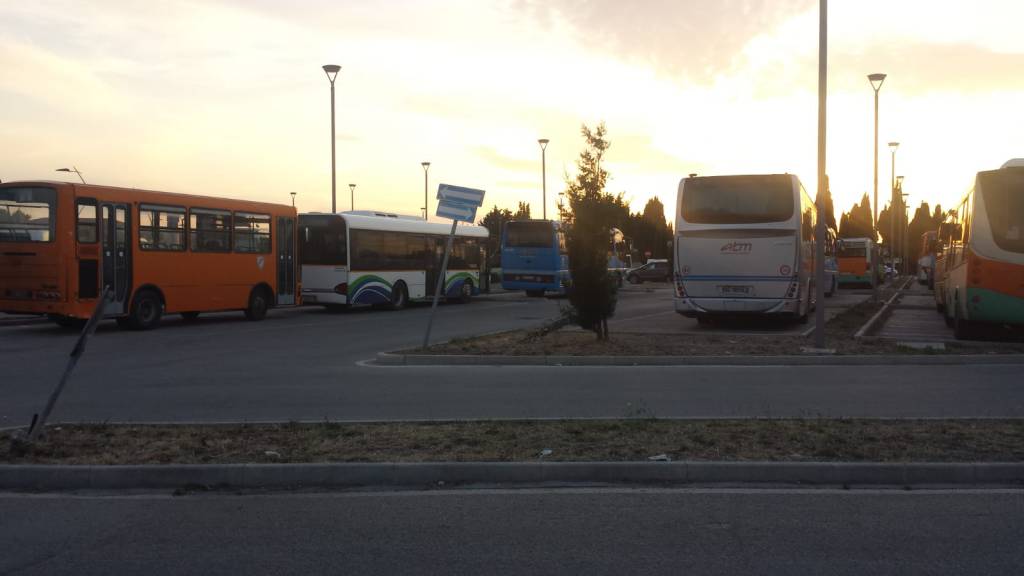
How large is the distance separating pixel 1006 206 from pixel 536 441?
12892 millimetres

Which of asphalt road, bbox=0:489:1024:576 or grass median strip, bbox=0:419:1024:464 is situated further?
grass median strip, bbox=0:419:1024:464

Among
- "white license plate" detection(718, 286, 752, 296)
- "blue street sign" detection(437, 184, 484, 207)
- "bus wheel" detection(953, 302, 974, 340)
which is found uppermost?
"blue street sign" detection(437, 184, 484, 207)

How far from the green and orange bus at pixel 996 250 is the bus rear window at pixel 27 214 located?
720 inches

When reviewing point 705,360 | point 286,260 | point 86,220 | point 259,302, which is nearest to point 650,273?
point 286,260

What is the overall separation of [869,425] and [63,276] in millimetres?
16354

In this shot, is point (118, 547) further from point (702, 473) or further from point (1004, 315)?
point (1004, 315)

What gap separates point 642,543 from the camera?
503cm

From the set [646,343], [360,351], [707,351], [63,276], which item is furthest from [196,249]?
[707,351]

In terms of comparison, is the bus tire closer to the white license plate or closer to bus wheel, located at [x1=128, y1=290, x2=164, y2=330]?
bus wheel, located at [x1=128, y1=290, x2=164, y2=330]

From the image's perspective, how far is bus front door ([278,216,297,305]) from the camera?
82.2ft

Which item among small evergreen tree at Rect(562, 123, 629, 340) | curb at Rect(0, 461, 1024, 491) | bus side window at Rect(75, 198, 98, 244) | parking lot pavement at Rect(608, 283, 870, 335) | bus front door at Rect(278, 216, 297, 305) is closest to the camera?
curb at Rect(0, 461, 1024, 491)

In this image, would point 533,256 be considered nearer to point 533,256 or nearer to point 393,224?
point 533,256

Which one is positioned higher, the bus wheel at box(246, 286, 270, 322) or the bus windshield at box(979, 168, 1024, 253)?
the bus windshield at box(979, 168, 1024, 253)

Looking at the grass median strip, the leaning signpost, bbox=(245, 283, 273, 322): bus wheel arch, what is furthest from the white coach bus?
the grass median strip
